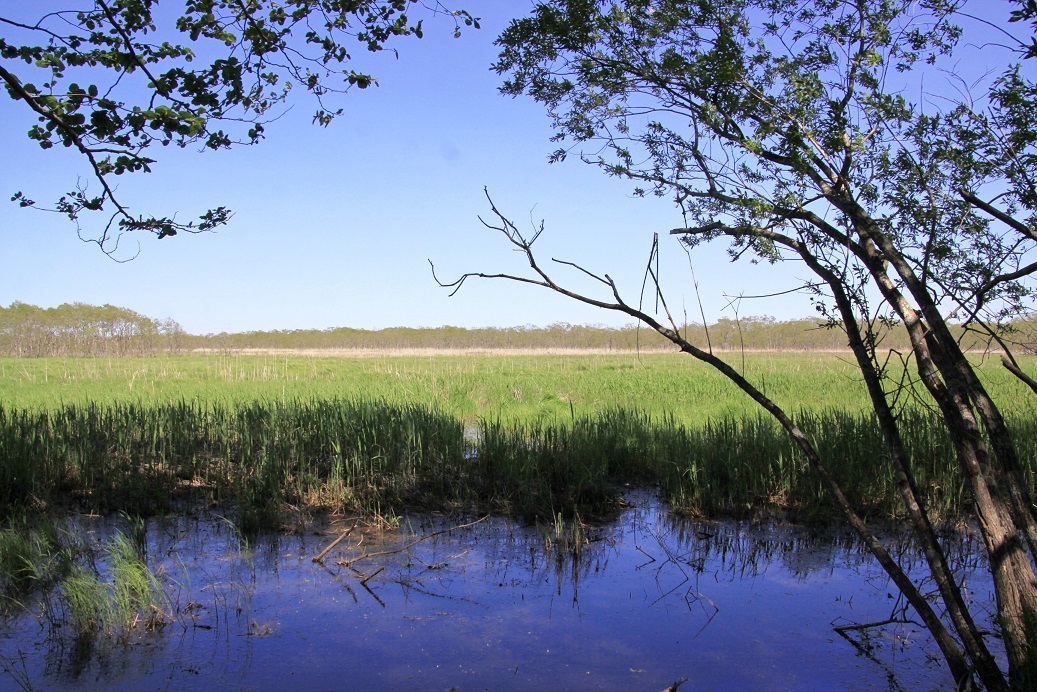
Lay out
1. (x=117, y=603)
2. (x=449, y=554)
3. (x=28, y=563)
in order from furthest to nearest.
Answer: (x=449, y=554) < (x=28, y=563) < (x=117, y=603)

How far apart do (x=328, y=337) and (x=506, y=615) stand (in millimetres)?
104623

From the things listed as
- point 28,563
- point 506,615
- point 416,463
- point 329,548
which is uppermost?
point 416,463

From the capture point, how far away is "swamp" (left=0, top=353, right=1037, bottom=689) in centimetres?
352

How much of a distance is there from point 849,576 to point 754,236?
2.81 meters

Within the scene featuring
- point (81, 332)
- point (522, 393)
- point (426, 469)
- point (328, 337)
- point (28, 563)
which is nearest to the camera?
point (28, 563)

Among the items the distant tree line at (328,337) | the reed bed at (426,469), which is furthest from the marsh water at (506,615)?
the distant tree line at (328,337)

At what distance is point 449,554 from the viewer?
5.25 metres

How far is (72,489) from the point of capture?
6.58 m

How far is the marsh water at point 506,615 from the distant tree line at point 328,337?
105ft

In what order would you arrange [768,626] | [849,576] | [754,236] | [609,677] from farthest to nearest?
[849,576], [768,626], [609,677], [754,236]

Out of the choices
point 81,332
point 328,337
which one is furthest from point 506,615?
point 328,337

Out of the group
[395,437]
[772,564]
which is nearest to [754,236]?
[772,564]

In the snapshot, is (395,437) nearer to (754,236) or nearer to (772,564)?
(772,564)

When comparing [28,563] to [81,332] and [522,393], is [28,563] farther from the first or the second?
[81,332]
